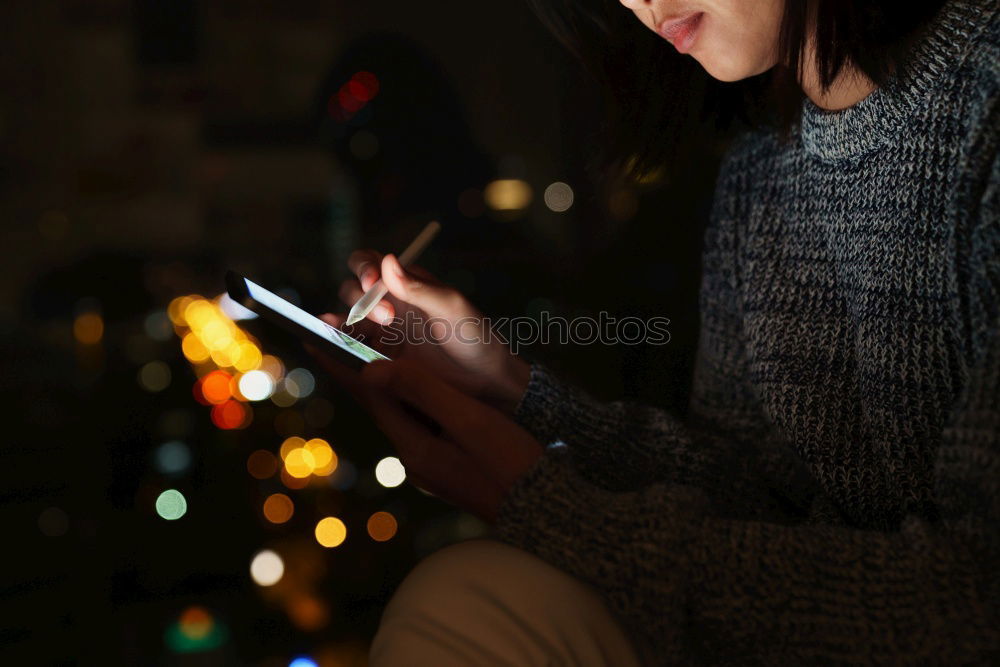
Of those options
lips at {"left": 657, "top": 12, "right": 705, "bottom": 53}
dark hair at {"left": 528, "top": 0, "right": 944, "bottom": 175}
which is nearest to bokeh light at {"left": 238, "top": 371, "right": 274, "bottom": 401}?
dark hair at {"left": 528, "top": 0, "right": 944, "bottom": 175}

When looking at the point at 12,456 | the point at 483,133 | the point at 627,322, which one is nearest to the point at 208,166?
the point at 483,133

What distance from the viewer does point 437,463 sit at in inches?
24.5

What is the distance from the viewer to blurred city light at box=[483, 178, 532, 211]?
3.39ft

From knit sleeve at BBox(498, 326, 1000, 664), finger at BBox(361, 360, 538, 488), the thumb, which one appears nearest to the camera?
knit sleeve at BBox(498, 326, 1000, 664)

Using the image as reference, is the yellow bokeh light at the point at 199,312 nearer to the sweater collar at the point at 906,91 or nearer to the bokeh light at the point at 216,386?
the bokeh light at the point at 216,386

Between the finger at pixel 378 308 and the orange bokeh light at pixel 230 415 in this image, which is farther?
the orange bokeh light at pixel 230 415

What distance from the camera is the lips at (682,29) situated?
678 millimetres

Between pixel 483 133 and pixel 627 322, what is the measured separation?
33 centimetres

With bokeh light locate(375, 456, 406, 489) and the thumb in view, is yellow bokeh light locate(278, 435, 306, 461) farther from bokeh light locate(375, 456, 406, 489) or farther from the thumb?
the thumb

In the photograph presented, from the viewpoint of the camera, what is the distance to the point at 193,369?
1.01 meters

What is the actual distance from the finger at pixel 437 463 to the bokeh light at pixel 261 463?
1.52 ft

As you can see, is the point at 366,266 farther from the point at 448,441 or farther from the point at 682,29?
the point at 682,29

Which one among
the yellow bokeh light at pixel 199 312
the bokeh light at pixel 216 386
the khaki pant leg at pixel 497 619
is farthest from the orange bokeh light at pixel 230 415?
the khaki pant leg at pixel 497 619

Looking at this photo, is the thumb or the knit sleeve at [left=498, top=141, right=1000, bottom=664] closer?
the knit sleeve at [left=498, top=141, right=1000, bottom=664]
